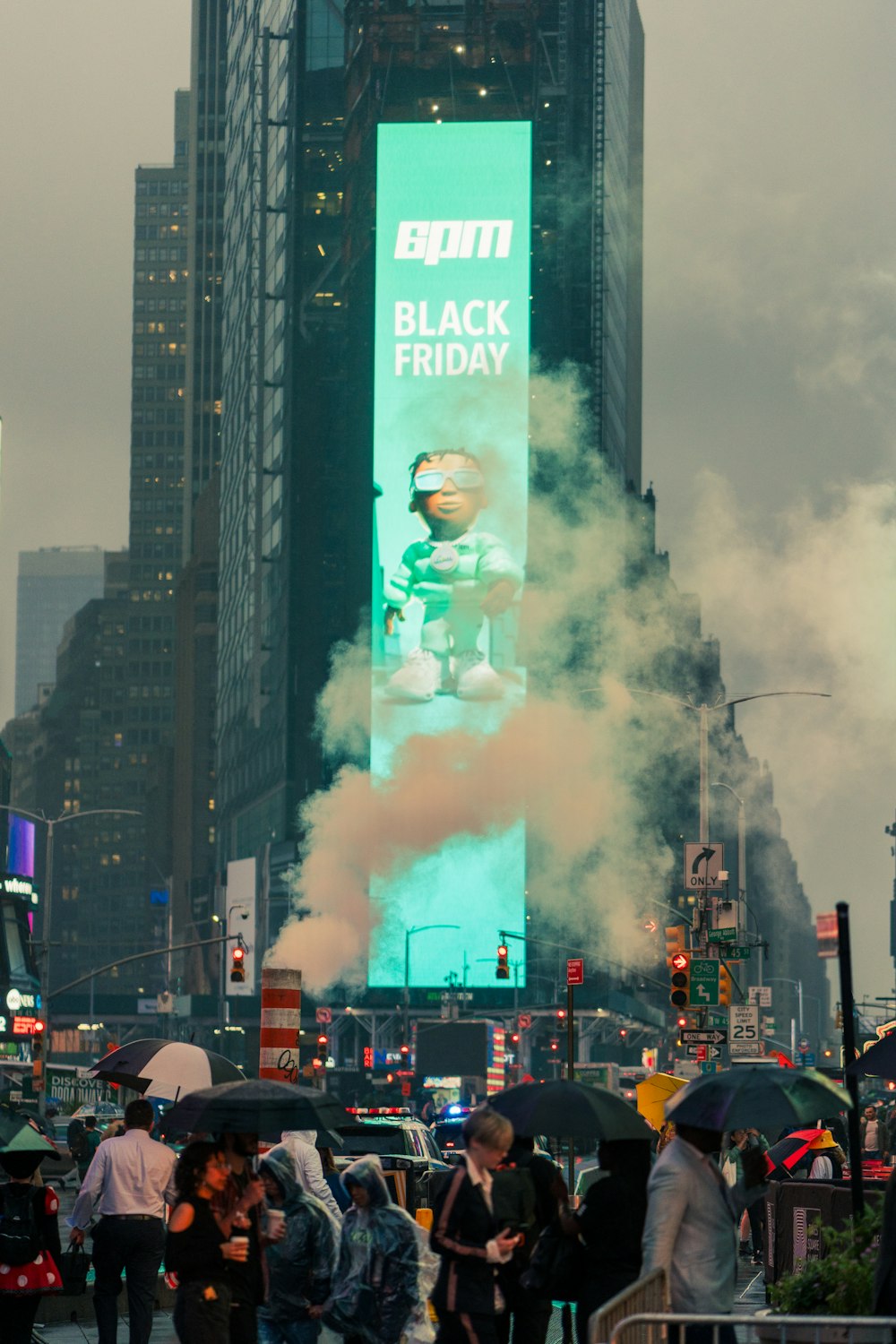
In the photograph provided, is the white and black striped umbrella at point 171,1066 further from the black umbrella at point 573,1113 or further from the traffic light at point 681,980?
the traffic light at point 681,980

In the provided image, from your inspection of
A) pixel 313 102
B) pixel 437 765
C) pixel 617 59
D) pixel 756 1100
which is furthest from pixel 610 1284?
pixel 617 59

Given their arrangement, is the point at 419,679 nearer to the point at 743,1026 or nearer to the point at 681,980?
the point at 743,1026

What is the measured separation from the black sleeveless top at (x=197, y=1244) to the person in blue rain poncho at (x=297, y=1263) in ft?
7.01

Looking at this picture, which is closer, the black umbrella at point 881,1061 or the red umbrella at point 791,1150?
the black umbrella at point 881,1061

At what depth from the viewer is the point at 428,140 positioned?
124375 millimetres

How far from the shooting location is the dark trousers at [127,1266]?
48.2 feet

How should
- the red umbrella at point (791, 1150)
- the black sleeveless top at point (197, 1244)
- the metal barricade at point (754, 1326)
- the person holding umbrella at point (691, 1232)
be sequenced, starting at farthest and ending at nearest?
1. the red umbrella at point (791, 1150)
2. the black sleeveless top at point (197, 1244)
3. the person holding umbrella at point (691, 1232)
4. the metal barricade at point (754, 1326)

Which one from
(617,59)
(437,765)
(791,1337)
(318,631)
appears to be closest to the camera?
(791,1337)

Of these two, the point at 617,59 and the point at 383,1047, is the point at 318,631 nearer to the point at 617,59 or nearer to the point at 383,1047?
the point at 383,1047

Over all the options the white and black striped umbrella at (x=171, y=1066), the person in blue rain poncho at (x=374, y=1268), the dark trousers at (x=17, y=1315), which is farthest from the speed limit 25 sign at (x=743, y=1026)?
the dark trousers at (x=17, y=1315)

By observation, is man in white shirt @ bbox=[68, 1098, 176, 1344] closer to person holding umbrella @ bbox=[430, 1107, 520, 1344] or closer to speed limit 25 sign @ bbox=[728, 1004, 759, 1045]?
person holding umbrella @ bbox=[430, 1107, 520, 1344]

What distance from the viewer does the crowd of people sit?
34.4 feet

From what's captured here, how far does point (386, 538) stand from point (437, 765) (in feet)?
49.9

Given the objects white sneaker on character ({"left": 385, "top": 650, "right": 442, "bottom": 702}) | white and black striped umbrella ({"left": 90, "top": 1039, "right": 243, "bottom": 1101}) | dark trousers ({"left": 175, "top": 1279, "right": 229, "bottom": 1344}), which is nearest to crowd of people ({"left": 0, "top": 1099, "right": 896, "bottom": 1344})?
dark trousers ({"left": 175, "top": 1279, "right": 229, "bottom": 1344})
